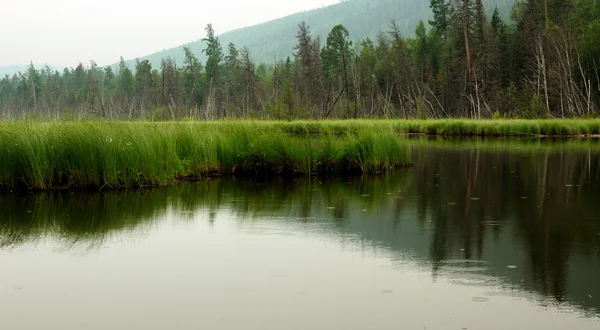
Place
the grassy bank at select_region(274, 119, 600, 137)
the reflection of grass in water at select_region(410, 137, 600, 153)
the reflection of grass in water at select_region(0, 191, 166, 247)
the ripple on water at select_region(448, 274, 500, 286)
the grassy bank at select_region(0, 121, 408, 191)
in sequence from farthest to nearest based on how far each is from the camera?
the grassy bank at select_region(274, 119, 600, 137)
the reflection of grass in water at select_region(410, 137, 600, 153)
the grassy bank at select_region(0, 121, 408, 191)
the reflection of grass in water at select_region(0, 191, 166, 247)
the ripple on water at select_region(448, 274, 500, 286)

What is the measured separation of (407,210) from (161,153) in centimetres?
468

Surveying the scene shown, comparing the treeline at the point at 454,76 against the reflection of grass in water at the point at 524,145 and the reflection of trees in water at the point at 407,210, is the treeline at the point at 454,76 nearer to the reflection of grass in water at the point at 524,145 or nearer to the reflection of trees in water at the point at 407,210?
the reflection of grass in water at the point at 524,145

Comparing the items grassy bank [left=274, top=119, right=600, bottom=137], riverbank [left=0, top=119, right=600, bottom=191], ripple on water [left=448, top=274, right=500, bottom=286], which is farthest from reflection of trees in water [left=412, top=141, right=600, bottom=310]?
grassy bank [left=274, top=119, right=600, bottom=137]

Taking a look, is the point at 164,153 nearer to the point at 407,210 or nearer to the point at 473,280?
the point at 407,210

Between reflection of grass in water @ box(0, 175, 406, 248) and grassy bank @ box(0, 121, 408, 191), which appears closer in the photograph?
reflection of grass in water @ box(0, 175, 406, 248)

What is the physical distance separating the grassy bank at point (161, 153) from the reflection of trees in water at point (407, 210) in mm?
479

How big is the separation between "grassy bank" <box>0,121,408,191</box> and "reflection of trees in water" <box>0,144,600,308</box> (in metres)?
0.48

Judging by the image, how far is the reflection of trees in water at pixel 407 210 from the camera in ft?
18.9

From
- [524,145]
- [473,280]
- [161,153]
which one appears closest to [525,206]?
[473,280]

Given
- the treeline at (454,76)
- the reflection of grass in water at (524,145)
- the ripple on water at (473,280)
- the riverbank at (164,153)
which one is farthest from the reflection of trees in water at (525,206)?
the treeline at (454,76)

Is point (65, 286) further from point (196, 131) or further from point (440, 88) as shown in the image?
point (440, 88)

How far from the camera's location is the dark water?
154 inches

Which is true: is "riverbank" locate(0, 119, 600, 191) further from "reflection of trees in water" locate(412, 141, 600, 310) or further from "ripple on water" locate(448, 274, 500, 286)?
"ripple on water" locate(448, 274, 500, 286)

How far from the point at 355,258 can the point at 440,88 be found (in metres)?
49.6
